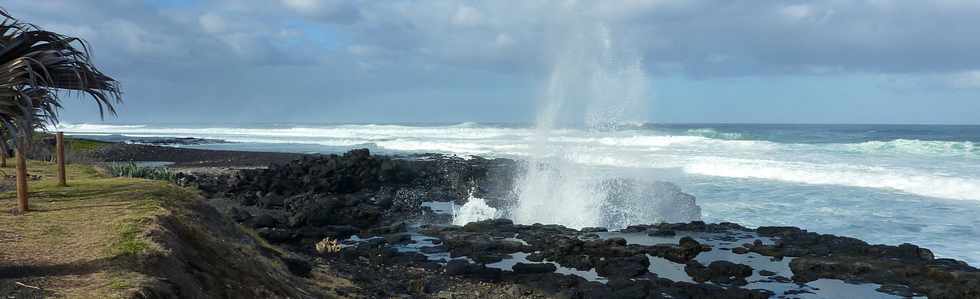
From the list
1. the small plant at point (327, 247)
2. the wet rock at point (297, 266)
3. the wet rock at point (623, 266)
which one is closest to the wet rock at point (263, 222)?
the small plant at point (327, 247)

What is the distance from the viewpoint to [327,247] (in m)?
14.8

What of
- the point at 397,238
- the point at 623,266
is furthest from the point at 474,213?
the point at 623,266

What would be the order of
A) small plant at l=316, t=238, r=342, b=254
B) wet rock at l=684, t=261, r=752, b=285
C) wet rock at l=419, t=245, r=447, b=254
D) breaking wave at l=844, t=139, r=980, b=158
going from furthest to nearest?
breaking wave at l=844, t=139, r=980, b=158 → wet rock at l=419, t=245, r=447, b=254 → small plant at l=316, t=238, r=342, b=254 → wet rock at l=684, t=261, r=752, b=285

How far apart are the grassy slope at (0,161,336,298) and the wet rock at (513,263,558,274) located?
3.79 m

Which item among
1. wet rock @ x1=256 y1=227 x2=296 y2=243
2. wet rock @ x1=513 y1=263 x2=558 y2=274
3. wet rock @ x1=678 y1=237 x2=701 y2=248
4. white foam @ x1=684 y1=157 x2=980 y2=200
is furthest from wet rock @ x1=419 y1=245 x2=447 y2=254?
white foam @ x1=684 y1=157 x2=980 y2=200

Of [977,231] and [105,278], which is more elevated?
[105,278]

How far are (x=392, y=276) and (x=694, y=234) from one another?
25.5 ft

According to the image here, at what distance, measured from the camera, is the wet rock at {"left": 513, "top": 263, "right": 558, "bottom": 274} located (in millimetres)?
12508

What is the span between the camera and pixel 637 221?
19688 mm

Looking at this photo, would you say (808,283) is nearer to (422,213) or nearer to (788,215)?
(788,215)

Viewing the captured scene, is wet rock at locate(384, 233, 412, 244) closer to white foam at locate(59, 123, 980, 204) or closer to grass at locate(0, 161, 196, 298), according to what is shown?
grass at locate(0, 161, 196, 298)

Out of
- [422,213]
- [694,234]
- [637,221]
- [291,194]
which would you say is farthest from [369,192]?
[694,234]

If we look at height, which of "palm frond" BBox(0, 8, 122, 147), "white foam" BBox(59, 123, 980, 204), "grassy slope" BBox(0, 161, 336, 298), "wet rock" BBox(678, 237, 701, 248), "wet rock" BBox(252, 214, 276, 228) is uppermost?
"palm frond" BBox(0, 8, 122, 147)

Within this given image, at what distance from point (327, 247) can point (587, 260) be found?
17.7 ft
